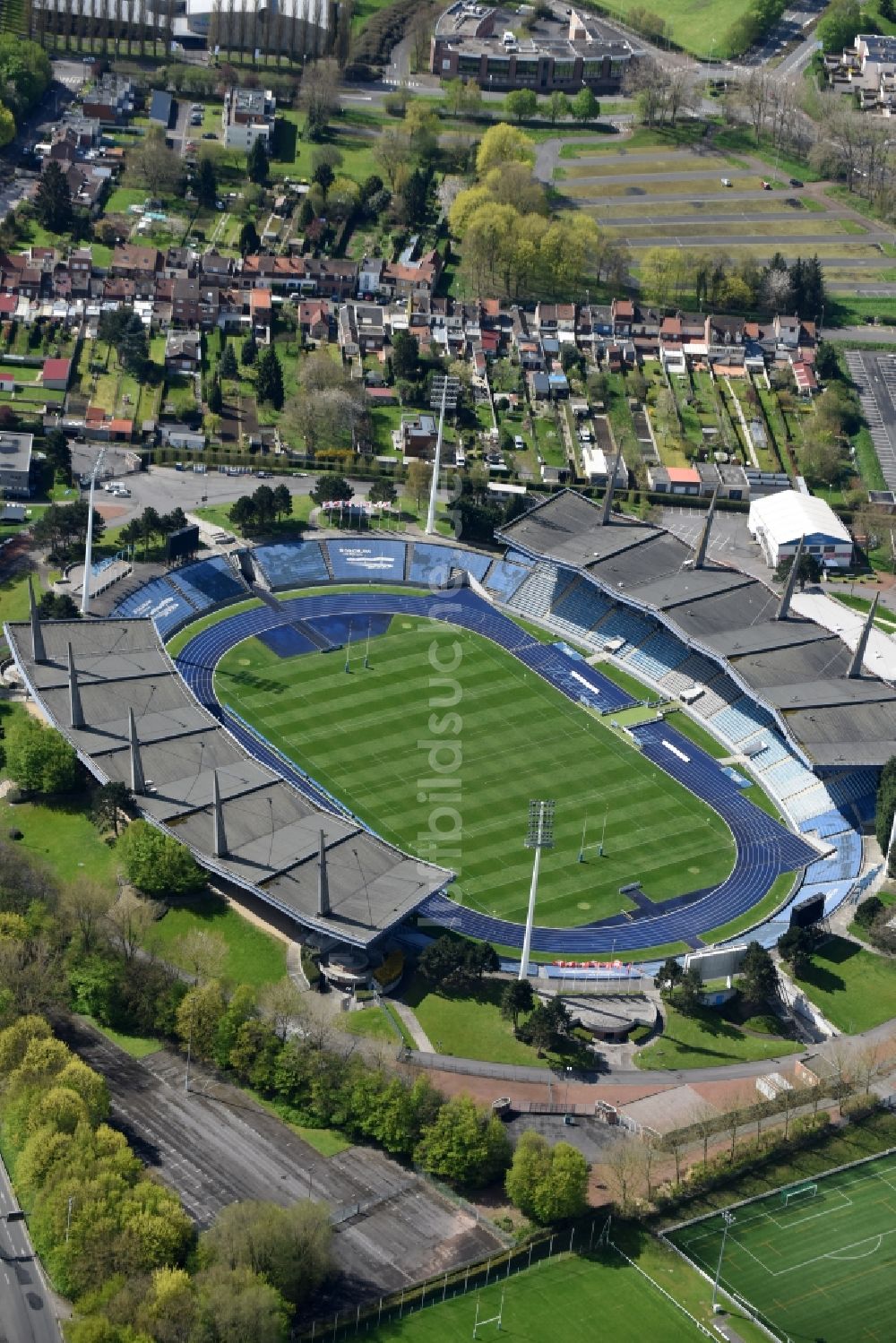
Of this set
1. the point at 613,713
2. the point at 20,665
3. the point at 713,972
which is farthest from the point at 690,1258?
the point at 20,665

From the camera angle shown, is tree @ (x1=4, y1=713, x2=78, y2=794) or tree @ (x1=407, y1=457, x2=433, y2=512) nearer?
tree @ (x1=4, y1=713, x2=78, y2=794)

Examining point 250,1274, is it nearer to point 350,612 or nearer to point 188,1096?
point 188,1096

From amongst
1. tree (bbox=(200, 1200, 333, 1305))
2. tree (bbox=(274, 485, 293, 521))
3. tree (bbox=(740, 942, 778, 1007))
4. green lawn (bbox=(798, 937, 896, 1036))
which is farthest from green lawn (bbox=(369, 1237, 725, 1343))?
tree (bbox=(274, 485, 293, 521))

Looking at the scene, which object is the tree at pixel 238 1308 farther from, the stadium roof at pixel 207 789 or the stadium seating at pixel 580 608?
the stadium seating at pixel 580 608

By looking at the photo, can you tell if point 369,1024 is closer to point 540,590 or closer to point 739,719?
point 739,719

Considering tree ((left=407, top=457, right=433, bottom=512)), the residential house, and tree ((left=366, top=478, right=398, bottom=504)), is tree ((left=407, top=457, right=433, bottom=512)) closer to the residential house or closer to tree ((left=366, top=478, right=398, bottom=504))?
tree ((left=366, top=478, right=398, bottom=504))

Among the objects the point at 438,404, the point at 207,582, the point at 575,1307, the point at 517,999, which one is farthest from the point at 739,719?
the point at 575,1307
